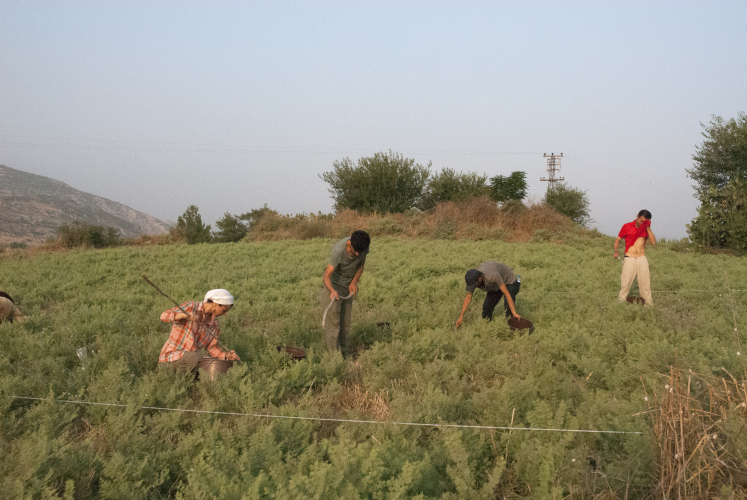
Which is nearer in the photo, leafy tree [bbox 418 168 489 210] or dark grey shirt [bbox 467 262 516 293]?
dark grey shirt [bbox 467 262 516 293]

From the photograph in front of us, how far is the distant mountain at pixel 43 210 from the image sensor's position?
120 ft

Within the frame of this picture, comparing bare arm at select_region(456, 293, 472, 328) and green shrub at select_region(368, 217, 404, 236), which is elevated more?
green shrub at select_region(368, 217, 404, 236)

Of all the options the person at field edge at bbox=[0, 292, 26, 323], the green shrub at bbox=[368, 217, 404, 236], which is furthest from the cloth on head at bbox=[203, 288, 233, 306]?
the green shrub at bbox=[368, 217, 404, 236]

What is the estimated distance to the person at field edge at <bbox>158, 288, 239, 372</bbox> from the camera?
4.82 m

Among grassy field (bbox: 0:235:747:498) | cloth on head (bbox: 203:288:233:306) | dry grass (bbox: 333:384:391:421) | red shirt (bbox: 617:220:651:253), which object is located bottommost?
dry grass (bbox: 333:384:391:421)

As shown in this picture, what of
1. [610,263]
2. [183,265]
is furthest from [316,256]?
[610,263]

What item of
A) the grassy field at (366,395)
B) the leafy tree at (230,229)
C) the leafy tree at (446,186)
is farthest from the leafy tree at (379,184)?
the grassy field at (366,395)

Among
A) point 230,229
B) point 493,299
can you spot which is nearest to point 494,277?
point 493,299

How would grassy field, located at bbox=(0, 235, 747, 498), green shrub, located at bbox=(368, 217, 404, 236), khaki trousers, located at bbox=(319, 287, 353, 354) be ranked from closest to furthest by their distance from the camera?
grassy field, located at bbox=(0, 235, 747, 498)
khaki trousers, located at bbox=(319, 287, 353, 354)
green shrub, located at bbox=(368, 217, 404, 236)

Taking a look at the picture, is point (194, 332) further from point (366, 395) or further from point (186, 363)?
point (366, 395)

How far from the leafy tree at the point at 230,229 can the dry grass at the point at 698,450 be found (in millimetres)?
37755

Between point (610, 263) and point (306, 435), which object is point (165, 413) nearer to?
point (306, 435)

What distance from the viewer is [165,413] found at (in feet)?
13.3

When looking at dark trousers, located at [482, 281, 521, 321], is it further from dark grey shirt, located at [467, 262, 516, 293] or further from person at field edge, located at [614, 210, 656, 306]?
person at field edge, located at [614, 210, 656, 306]
